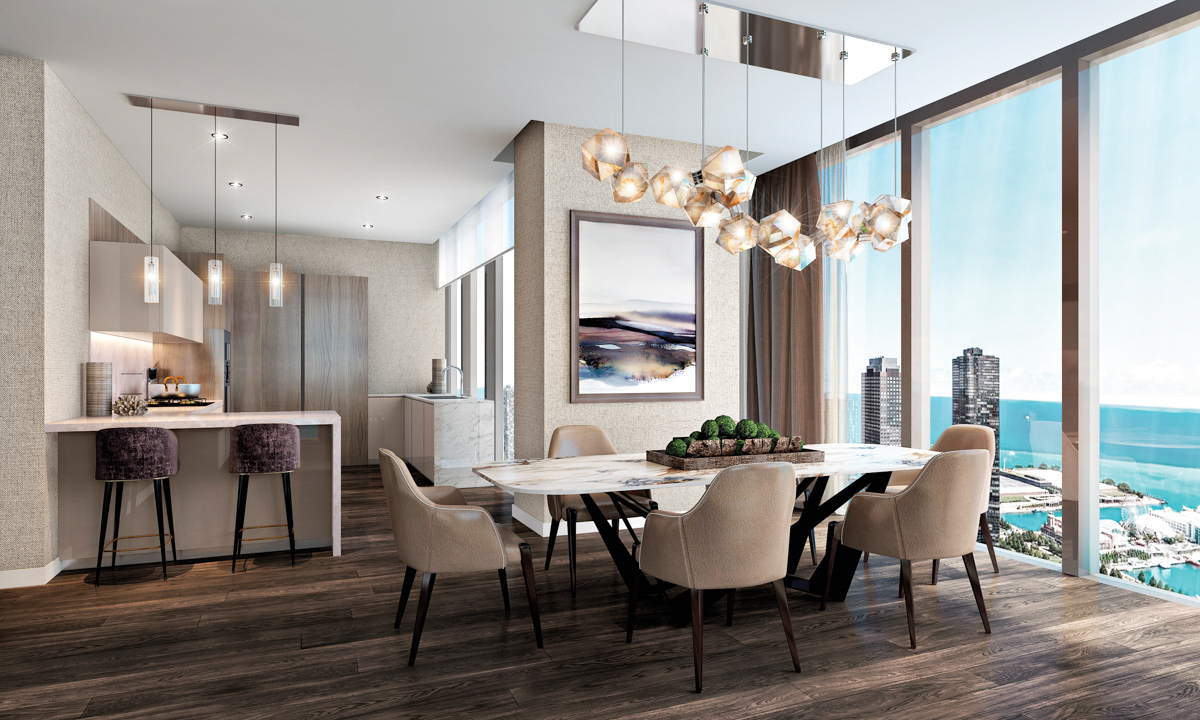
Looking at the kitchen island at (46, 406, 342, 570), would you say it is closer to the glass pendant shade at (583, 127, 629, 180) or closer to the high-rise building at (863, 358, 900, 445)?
the glass pendant shade at (583, 127, 629, 180)

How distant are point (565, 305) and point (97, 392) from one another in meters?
2.93

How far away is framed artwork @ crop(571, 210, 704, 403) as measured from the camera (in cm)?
491

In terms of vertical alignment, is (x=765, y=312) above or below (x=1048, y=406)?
above

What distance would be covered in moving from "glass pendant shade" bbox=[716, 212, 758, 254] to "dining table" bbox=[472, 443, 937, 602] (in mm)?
993

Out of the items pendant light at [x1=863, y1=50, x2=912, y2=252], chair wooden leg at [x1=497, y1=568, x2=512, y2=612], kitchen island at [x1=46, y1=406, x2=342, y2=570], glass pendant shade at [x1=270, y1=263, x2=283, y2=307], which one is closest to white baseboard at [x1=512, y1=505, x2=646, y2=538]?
kitchen island at [x1=46, y1=406, x2=342, y2=570]

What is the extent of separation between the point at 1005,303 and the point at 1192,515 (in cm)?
150

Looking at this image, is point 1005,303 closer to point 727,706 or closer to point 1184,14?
point 1184,14

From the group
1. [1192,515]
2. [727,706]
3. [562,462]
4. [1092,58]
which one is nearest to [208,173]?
[562,462]

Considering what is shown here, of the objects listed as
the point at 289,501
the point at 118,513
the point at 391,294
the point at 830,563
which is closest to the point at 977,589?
the point at 830,563

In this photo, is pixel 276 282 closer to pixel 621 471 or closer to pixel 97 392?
pixel 97 392

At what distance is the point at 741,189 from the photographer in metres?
2.89

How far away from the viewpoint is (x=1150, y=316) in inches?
146

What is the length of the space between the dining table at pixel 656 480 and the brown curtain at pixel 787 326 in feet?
5.62

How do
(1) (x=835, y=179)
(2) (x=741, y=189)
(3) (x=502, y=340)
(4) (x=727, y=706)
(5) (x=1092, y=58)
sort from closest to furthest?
(4) (x=727, y=706) < (2) (x=741, y=189) < (5) (x=1092, y=58) < (1) (x=835, y=179) < (3) (x=502, y=340)
